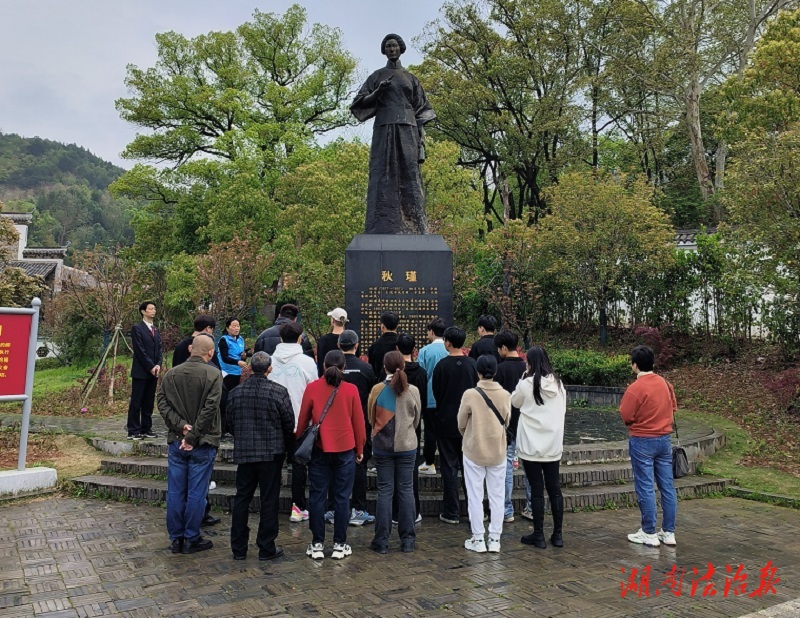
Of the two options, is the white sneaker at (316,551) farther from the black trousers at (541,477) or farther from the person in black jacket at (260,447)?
the black trousers at (541,477)

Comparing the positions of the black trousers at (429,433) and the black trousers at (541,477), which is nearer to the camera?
the black trousers at (541,477)

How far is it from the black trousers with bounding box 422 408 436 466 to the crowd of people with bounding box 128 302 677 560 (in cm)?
16

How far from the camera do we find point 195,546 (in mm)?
4461

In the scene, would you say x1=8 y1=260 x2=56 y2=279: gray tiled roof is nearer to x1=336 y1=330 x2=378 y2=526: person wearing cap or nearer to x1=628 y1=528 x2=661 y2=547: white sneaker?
x1=336 y1=330 x2=378 y2=526: person wearing cap

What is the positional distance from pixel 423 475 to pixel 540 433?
1683 millimetres

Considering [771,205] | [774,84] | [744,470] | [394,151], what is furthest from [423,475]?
[774,84]

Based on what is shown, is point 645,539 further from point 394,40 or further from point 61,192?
point 61,192

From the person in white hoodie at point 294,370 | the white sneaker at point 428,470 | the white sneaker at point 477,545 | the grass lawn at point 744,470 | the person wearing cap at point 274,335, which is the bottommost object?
the grass lawn at point 744,470

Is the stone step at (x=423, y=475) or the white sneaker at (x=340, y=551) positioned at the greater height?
the stone step at (x=423, y=475)

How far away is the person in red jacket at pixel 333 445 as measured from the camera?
432 centimetres

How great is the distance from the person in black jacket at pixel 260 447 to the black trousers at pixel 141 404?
11.0ft

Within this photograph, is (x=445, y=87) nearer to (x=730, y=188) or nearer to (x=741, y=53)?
(x=741, y=53)

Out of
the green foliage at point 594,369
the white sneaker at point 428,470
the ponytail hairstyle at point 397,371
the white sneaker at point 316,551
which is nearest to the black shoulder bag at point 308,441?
the ponytail hairstyle at point 397,371

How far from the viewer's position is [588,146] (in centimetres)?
2389
